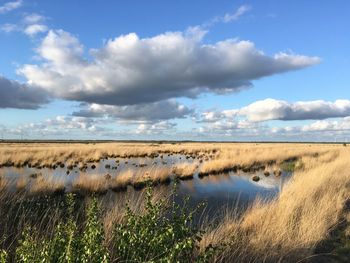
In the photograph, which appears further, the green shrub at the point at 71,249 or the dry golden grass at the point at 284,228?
the dry golden grass at the point at 284,228

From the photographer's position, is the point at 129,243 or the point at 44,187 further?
the point at 44,187

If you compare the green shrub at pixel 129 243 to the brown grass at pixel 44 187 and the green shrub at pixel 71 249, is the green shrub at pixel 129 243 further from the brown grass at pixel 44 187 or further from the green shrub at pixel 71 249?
the brown grass at pixel 44 187

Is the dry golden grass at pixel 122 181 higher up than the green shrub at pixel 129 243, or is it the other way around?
the green shrub at pixel 129 243

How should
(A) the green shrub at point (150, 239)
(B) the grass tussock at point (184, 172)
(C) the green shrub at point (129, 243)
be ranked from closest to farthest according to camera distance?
1. (C) the green shrub at point (129, 243)
2. (A) the green shrub at point (150, 239)
3. (B) the grass tussock at point (184, 172)

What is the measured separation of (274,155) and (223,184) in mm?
19898

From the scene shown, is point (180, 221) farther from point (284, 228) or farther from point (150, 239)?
point (284, 228)

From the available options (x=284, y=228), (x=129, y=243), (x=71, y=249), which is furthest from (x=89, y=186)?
(x=71, y=249)

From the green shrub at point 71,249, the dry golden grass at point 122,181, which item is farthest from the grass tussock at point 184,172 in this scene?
the green shrub at point 71,249

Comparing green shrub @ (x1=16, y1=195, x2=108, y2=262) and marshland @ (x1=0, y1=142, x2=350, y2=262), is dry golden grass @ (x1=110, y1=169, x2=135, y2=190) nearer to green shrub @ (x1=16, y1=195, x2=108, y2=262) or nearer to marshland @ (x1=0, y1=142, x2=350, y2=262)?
marshland @ (x1=0, y1=142, x2=350, y2=262)

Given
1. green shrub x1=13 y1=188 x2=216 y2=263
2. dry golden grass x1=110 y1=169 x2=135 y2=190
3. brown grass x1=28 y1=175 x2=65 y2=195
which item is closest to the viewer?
green shrub x1=13 y1=188 x2=216 y2=263

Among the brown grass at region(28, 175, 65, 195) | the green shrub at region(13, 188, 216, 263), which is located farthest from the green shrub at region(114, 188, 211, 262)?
the brown grass at region(28, 175, 65, 195)

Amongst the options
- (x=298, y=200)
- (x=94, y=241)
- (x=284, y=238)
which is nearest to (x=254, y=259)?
(x=284, y=238)

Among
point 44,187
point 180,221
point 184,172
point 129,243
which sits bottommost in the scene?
point 184,172

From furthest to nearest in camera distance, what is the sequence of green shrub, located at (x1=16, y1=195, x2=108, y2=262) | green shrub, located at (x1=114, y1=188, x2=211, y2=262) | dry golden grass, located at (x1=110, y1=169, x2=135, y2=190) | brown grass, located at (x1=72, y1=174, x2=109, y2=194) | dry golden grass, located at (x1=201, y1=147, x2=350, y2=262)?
1. dry golden grass, located at (x1=110, y1=169, x2=135, y2=190)
2. brown grass, located at (x1=72, y1=174, x2=109, y2=194)
3. dry golden grass, located at (x1=201, y1=147, x2=350, y2=262)
4. green shrub, located at (x1=114, y1=188, x2=211, y2=262)
5. green shrub, located at (x1=16, y1=195, x2=108, y2=262)
